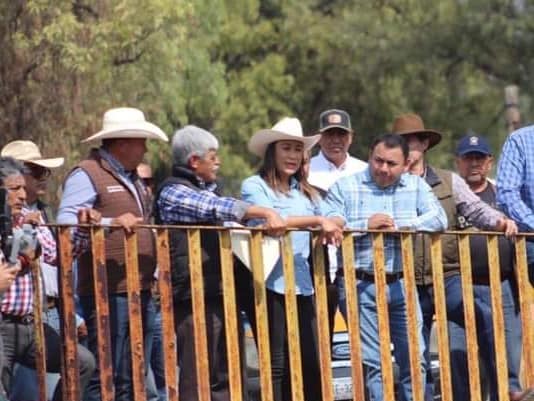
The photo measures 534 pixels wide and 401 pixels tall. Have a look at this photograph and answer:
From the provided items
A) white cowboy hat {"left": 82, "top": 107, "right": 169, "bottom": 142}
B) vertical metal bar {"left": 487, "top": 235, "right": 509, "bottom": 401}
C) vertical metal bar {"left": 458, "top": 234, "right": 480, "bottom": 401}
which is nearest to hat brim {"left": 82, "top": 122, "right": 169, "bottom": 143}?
white cowboy hat {"left": 82, "top": 107, "right": 169, "bottom": 142}

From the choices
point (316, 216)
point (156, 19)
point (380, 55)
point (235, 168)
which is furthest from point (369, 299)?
point (380, 55)

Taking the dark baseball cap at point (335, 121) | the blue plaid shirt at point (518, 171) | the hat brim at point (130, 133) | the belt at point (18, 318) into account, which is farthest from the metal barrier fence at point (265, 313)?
the dark baseball cap at point (335, 121)

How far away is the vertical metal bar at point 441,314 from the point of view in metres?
8.00

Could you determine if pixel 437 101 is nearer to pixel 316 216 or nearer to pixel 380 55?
pixel 380 55

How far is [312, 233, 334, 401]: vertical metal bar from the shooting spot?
797 centimetres

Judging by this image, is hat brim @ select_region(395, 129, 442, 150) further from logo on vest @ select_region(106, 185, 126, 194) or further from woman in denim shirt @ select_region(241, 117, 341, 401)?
logo on vest @ select_region(106, 185, 126, 194)

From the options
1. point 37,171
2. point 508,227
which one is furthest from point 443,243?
point 37,171

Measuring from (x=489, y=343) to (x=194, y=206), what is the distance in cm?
204

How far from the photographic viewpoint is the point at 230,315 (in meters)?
7.93

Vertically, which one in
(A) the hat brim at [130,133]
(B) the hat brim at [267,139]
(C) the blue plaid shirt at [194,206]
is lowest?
(C) the blue plaid shirt at [194,206]

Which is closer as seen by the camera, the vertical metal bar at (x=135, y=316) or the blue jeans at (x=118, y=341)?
the vertical metal bar at (x=135, y=316)

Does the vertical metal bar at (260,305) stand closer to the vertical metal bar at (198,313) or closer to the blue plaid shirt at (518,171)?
the vertical metal bar at (198,313)

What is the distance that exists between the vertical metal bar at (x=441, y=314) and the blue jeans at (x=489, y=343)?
100 cm

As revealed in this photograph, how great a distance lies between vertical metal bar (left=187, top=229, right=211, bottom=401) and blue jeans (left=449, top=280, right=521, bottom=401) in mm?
1956
